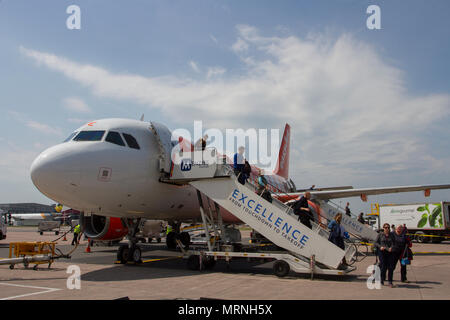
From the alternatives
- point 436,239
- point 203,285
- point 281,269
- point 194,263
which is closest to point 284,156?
point 436,239

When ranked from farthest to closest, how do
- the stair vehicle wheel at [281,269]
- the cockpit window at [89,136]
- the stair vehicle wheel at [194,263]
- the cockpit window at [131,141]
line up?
the stair vehicle wheel at [194,263] < the cockpit window at [131,141] < the cockpit window at [89,136] < the stair vehicle wheel at [281,269]

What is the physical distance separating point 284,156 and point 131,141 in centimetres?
2056

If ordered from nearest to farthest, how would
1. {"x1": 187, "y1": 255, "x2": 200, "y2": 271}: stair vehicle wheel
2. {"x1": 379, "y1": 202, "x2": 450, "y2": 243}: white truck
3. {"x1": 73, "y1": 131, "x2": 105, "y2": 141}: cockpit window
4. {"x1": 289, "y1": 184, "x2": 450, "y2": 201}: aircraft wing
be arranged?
{"x1": 73, "y1": 131, "x2": 105, "y2": 141}: cockpit window → {"x1": 187, "y1": 255, "x2": 200, "y2": 271}: stair vehicle wheel → {"x1": 289, "y1": 184, "x2": 450, "y2": 201}: aircraft wing → {"x1": 379, "y1": 202, "x2": 450, "y2": 243}: white truck

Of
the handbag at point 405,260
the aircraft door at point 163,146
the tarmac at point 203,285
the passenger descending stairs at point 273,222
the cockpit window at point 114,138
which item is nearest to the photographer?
the tarmac at point 203,285

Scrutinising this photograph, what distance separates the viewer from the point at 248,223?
1006 cm

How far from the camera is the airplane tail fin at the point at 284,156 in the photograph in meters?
29.0

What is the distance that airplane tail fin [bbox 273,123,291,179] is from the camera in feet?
95.1

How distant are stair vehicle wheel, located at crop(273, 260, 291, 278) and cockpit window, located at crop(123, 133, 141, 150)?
5.38 meters

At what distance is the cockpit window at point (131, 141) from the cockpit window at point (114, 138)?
0.20 m

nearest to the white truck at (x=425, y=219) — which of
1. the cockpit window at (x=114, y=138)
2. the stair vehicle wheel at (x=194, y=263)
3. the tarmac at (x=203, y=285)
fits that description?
the tarmac at (x=203, y=285)
